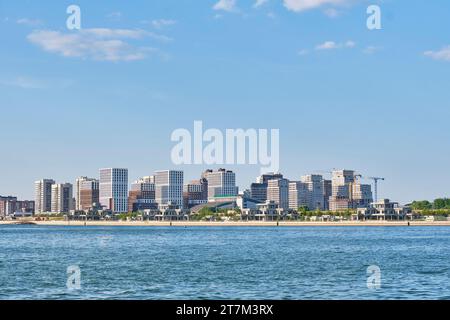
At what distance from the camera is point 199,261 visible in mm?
64562

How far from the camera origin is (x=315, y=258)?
68.1 meters
